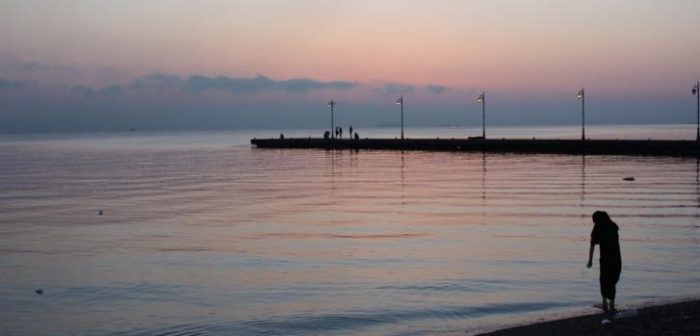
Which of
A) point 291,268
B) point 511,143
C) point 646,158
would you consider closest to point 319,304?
point 291,268

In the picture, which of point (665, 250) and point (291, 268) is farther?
point (665, 250)

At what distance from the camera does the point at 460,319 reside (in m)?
13.1

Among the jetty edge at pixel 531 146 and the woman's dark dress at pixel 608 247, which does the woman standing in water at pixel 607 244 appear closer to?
the woman's dark dress at pixel 608 247

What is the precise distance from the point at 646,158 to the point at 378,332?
180ft

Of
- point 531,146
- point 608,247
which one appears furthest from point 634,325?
point 531,146

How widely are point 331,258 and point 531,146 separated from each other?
210 ft

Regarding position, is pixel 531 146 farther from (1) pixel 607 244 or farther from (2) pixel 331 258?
(1) pixel 607 244

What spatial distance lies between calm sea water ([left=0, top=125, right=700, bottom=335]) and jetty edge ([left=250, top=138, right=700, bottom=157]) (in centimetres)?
3046

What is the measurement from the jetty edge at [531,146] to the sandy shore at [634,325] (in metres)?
56.4

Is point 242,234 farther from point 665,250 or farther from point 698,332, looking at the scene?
point 698,332

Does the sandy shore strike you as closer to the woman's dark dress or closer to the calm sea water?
the woman's dark dress

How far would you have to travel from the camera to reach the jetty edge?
6694 centimetres

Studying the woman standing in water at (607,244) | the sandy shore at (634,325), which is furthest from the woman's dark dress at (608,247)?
the sandy shore at (634,325)

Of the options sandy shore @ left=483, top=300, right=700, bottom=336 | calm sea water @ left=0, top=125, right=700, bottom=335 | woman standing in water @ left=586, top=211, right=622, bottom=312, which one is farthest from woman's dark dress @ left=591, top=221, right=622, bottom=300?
calm sea water @ left=0, top=125, right=700, bottom=335
